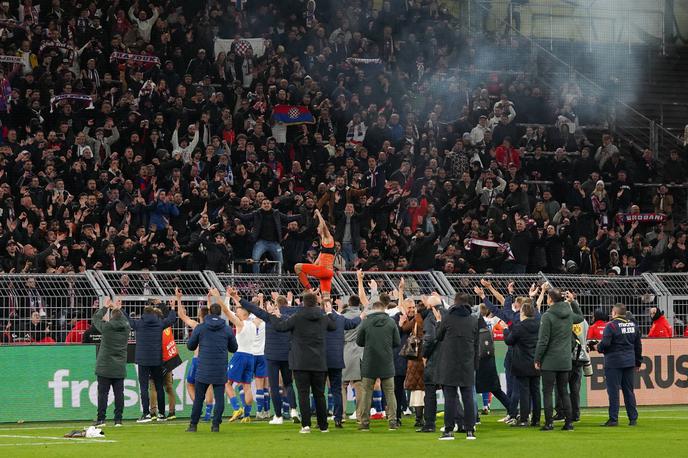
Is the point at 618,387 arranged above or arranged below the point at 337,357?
below

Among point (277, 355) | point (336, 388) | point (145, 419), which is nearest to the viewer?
point (336, 388)

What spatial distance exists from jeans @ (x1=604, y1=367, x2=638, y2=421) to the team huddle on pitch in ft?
0.07

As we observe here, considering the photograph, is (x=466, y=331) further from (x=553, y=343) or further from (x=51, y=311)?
(x=51, y=311)

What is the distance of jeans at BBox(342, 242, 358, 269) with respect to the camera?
94.9 ft

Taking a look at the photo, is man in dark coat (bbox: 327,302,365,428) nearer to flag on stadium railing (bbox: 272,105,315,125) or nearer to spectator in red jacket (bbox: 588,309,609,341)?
spectator in red jacket (bbox: 588,309,609,341)

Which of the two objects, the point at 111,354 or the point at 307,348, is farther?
the point at 111,354

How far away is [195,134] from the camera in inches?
1217

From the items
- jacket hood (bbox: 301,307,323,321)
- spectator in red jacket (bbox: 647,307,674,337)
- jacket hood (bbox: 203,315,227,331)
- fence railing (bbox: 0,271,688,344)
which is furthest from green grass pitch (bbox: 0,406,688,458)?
spectator in red jacket (bbox: 647,307,674,337)

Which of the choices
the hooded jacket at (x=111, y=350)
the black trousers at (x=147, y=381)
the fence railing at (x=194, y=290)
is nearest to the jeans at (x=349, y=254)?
the fence railing at (x=194, y=290)

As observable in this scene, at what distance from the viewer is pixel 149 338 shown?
2148 cm

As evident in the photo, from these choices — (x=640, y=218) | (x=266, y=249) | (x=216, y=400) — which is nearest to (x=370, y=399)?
(x=216, y=400)

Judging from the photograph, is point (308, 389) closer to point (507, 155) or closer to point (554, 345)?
point (554, 345)

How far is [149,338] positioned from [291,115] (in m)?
12.8

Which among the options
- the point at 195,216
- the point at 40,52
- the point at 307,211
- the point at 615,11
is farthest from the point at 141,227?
the point at 615,11
